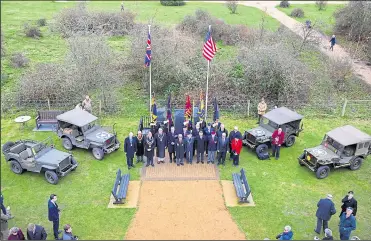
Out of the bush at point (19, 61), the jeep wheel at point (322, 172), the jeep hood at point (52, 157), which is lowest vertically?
the jeep wheel at point (322, 172)

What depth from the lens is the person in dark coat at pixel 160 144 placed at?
15703mm

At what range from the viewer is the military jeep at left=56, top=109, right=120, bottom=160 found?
16.5 metres

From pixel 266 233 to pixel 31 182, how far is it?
9.03 metres

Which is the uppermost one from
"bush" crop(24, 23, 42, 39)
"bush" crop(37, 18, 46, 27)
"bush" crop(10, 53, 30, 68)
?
"bush" crop(37, 18, 46, 27)

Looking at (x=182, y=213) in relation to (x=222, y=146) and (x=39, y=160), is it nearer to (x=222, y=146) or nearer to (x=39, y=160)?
(x=222, y=146)

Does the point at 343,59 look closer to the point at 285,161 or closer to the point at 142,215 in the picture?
the point at 285,161

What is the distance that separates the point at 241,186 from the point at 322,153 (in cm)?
383

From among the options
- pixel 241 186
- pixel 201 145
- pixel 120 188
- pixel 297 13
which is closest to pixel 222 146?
pixel 201 145

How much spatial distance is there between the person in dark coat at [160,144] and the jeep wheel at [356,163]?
7.66 metres

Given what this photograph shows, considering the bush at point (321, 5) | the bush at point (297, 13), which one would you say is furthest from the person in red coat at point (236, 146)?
the bush at point (321, 5)

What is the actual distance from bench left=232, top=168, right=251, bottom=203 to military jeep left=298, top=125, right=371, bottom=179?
2969 mm

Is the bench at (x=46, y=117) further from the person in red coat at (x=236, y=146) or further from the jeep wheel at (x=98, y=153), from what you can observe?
the person in red coat at (x=236, y=146)

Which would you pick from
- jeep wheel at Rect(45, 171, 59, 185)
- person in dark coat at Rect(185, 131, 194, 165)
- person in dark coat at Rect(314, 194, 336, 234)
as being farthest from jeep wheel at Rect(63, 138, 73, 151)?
person in dark coat at Rect(314, 194, 336, 234)

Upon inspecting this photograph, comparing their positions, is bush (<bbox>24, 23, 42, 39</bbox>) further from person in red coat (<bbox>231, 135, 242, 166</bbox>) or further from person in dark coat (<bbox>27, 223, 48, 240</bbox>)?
person in dark coat (<bbox>27, 223, 48, 240</bbox>)
